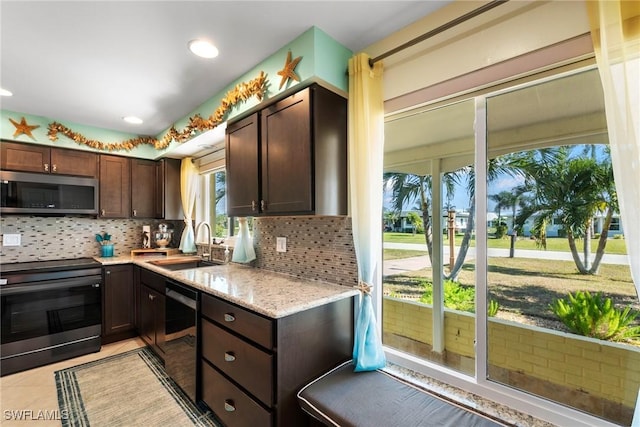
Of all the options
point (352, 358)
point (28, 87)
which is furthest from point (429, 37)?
point (28, 87)

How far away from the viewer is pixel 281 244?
2.28 meters

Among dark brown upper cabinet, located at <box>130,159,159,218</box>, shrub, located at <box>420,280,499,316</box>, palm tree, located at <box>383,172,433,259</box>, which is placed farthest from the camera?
dark brown upper cabinet, located at <box>130,159,159,218</box>

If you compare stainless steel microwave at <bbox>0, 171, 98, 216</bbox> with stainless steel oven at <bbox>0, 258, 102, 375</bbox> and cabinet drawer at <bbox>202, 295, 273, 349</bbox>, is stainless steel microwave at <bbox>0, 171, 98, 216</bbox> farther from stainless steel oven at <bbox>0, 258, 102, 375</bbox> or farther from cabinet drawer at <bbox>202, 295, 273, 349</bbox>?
cabinet drawer at <bbox>202, 295, 273, 349</bbox>

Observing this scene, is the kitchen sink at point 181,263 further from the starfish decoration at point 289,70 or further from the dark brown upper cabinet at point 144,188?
the starfish decoration at point 289,70

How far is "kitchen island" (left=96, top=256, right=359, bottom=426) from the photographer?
1357 mm

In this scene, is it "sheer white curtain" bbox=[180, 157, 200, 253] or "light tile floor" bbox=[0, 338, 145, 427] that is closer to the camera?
"light tile floor" bbox=[0, 338, 145, 427]

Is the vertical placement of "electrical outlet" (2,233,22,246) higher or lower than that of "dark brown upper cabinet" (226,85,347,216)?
lower

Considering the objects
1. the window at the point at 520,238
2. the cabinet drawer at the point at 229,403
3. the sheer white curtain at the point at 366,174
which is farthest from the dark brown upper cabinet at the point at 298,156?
the cabinet drawer at the point at 229,403

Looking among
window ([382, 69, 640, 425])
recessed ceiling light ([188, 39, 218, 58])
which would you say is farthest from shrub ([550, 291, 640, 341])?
recessed ceiling light ([188, 39, 218, 58])

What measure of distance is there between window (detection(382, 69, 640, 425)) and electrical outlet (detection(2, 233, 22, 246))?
379 centimetres

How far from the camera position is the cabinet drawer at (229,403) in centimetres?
141

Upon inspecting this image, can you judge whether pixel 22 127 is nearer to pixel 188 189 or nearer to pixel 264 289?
pixel 188 189

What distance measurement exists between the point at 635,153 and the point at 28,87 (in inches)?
150

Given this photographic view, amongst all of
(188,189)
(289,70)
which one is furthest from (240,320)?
(188,189)
